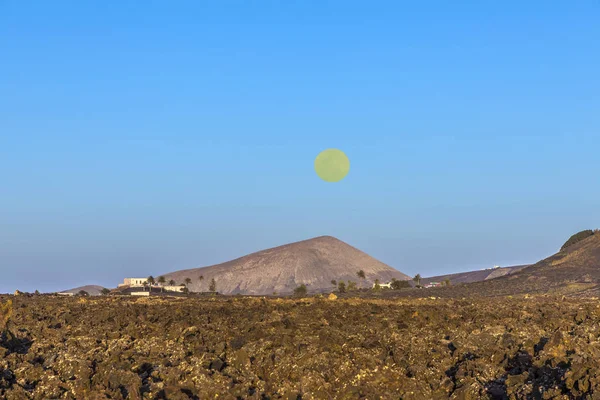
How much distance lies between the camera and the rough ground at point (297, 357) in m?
23.3

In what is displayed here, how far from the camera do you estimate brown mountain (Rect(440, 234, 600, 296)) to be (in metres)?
84.9

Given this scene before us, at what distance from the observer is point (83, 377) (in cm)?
2411

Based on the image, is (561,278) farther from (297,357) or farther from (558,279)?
(297,357)

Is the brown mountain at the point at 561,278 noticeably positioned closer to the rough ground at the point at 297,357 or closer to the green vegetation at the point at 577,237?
the green vegetation at the point at 577,237

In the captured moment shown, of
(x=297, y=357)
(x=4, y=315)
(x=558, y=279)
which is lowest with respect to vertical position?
(x=297, y=357)

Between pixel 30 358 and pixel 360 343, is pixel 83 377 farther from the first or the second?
pixel 360 343

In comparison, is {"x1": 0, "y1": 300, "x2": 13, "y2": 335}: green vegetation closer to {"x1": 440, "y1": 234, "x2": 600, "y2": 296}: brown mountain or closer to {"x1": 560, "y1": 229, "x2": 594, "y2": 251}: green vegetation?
{"x1": 440, "y1": 234, "x2": 600, "y2": 296}: brown mountain

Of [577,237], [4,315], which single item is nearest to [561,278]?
[577,237]

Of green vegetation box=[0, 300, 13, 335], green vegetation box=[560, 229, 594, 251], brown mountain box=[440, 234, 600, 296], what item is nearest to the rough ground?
green vegetation box=[0, 300, 13, 335]

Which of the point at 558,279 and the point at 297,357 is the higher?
the point at 558,279

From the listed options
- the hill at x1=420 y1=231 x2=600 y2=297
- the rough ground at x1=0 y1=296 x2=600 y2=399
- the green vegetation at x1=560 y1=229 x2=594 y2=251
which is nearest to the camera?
the rough ground at x1=0 y1=296 x2=600 y2=399

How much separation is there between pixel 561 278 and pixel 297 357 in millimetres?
78331

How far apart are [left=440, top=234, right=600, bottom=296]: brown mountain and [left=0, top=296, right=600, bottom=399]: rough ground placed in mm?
48157

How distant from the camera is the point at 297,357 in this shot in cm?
2739
